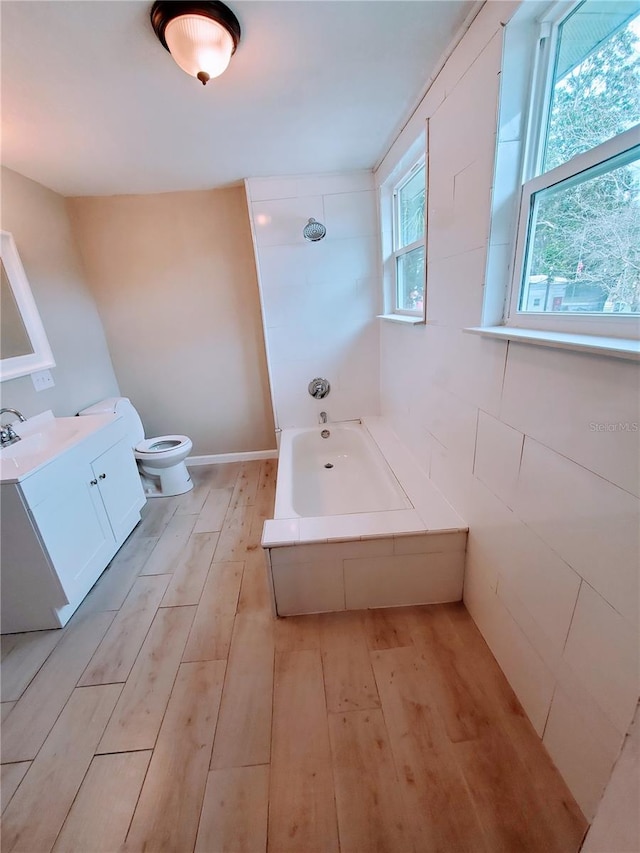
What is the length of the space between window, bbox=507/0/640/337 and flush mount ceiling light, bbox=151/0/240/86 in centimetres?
98

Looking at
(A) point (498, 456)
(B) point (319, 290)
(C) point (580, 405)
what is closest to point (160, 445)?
(B) point (319, 290)

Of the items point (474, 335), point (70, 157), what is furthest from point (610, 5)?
point (70, 157)

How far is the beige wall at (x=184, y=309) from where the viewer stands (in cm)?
258

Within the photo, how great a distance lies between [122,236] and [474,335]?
110 inches

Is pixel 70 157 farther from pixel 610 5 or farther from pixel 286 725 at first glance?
pixel 286 725

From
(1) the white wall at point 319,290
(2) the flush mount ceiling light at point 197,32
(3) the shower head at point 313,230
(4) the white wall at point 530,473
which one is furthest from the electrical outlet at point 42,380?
(4) the white wall at point 530,473

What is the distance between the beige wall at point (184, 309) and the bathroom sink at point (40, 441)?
0.96 m

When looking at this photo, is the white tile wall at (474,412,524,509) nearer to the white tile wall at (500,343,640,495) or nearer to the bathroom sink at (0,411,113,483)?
the white tile wall at (500,343,640,495)

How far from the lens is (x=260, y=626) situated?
1.52 metres

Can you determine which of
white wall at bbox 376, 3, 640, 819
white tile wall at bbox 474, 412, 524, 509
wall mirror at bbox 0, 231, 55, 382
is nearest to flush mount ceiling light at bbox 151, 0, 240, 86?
white wall at bbox 376, 3, 640, 819

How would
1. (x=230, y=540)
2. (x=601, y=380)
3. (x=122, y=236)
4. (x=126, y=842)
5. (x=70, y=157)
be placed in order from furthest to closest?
(x=122, y=236)
(x=230, y=540)
(x=70, y=157)
(x=126, y=842)
(x=601, y=380)

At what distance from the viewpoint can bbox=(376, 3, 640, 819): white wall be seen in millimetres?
750

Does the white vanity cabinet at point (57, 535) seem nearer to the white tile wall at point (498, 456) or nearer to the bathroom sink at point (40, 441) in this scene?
the bathroom sink at point (40, 441)

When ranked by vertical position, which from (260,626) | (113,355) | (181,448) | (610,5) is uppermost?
(610,5)
